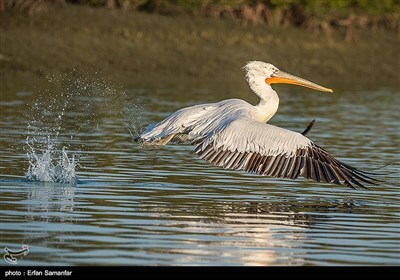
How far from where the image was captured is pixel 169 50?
2794cm

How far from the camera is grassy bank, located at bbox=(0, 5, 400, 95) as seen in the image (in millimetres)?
25266

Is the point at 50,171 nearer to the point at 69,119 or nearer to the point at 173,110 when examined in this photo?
the point at 69,119

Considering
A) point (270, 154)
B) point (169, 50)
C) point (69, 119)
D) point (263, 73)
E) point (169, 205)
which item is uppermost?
point (263, 73)

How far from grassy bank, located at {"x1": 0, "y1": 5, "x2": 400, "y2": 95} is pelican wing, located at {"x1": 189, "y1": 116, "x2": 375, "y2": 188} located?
12.4 m

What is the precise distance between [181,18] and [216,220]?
20584 millimetres

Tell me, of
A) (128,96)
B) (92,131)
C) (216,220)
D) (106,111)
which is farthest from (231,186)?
(128,96)

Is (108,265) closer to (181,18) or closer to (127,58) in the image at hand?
(127,58)

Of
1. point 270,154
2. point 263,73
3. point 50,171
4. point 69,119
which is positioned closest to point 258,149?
point 270,154

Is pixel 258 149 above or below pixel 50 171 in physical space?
above

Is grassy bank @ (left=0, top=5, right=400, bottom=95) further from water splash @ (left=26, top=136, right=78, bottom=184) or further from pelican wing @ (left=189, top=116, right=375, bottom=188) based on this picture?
pelican wing @ (left=189, top=116, right=375, bottom=188)

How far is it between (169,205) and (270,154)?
1.02 metres

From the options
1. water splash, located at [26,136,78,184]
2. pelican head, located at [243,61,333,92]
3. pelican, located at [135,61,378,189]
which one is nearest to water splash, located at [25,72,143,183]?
water splash, located at [26,136,78,184]

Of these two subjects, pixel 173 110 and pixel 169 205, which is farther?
pixel 173 110

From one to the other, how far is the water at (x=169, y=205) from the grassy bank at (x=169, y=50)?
6815mm
